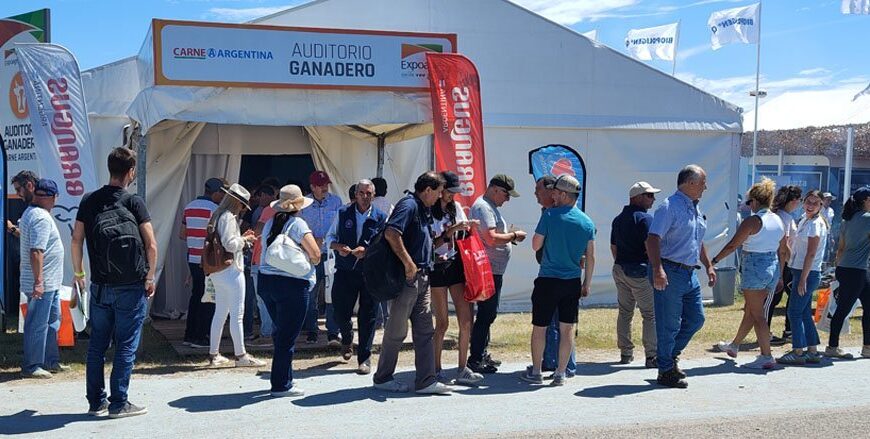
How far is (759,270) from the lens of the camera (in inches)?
324

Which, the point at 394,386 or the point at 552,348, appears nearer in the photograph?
the point at 394,386

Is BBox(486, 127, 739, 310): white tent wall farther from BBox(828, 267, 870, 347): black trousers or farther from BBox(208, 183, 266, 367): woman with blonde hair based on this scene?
BBox(208, 183, 266, 367): woman with blonde hair

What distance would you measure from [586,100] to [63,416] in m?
8.42

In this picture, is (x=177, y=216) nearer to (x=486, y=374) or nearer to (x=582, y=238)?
(x=486, y=374)

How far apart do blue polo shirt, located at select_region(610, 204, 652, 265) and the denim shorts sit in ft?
3.29

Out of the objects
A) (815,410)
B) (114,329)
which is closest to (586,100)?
(815,410)

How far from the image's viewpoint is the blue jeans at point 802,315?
8.64 meters

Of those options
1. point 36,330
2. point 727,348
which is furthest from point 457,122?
point 36,330

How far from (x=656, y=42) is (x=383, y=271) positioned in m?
18.4

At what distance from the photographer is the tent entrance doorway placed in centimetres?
1185

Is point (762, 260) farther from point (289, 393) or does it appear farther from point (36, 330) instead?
point (36, 330)

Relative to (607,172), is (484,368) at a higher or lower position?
lower

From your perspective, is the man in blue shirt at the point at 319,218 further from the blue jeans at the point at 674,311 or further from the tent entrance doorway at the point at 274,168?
the blue jeans at the point at 674,311

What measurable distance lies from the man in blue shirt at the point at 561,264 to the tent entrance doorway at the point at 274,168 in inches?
205
